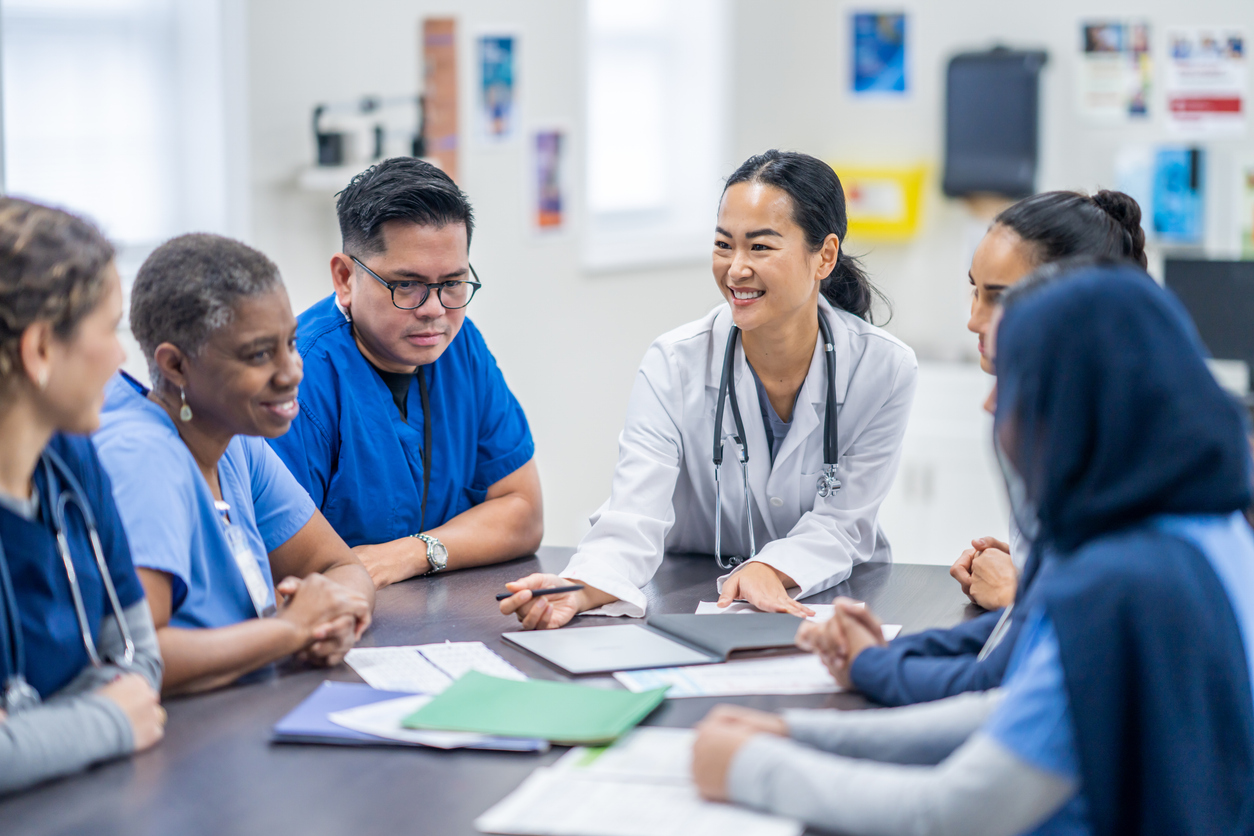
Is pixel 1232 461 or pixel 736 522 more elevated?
pixel 1232 461

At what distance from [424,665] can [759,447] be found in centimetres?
84

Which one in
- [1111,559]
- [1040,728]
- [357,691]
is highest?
[1111,559]

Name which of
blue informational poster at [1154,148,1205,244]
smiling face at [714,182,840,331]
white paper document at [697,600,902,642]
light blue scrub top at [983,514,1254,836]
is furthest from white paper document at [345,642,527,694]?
blue informational poster at [1154,148,1205,244]

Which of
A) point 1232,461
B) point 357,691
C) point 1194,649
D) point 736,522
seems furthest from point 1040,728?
point 736,522

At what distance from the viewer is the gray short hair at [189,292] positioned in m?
1.56

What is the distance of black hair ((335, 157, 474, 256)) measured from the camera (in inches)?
84.2

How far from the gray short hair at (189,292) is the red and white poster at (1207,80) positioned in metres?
3.74

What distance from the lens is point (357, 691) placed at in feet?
5.03

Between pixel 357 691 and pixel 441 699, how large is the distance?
12 cm

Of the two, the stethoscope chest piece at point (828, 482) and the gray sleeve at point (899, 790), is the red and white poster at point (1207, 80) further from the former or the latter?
the gray sleeve at point (899, 790)

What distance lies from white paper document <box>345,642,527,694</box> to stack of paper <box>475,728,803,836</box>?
0.92 ft

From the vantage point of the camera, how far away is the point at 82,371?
132cm

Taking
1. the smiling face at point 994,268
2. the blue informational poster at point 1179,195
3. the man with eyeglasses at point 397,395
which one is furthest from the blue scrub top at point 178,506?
the blue informational poster at point 1179,195

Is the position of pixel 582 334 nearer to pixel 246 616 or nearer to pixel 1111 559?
pixel 246 616
